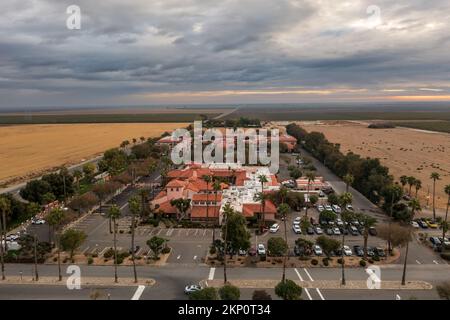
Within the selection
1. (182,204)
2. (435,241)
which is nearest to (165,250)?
(182,204)

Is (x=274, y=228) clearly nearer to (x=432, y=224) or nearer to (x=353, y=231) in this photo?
(x=353, y=231)

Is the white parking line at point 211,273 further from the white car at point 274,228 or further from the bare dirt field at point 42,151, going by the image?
the bare dirt field at point 42,151

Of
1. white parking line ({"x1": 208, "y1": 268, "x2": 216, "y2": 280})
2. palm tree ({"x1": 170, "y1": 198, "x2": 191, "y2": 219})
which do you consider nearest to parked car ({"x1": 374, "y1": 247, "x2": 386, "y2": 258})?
white parking line ({"x1": 208, "y1": 268, "x2": 216, "y2": 280})

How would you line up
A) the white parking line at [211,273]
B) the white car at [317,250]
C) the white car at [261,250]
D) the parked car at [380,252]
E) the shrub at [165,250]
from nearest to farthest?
1. the white parking line at [211,273]
2. the parked car at [380,252]
3. the white car at [261,250]
4. the white car at [317,250]
5. the shrub at [165,250]

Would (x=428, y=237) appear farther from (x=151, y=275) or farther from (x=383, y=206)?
(x=151, y=275)

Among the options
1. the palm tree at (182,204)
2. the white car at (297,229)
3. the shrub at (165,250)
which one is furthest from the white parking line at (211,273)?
the palm tree at (182,204)
